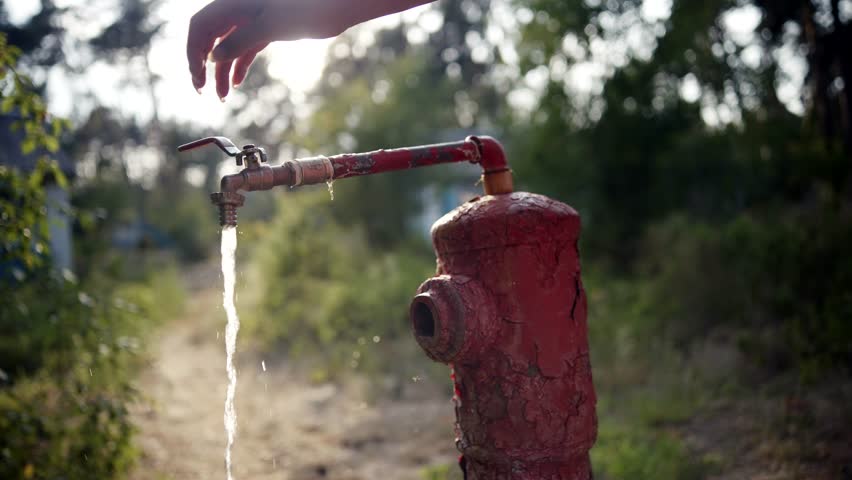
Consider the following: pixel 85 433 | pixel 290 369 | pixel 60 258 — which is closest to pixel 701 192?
pixel 290 369

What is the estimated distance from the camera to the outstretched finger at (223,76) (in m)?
1.69

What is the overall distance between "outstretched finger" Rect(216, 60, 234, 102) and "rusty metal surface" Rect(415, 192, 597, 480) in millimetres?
698

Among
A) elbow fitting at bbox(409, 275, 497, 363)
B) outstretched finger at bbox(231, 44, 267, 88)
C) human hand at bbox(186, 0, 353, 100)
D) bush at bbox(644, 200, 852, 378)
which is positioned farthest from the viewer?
bush at bbox(644, 200, 852, 378)

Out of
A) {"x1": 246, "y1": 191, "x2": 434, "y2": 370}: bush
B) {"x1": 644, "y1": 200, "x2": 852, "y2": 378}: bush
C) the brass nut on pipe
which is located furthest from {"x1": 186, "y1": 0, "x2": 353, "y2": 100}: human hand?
{"x1": 246, "y1": 191, "x2": 434, "y2": 370}: bush

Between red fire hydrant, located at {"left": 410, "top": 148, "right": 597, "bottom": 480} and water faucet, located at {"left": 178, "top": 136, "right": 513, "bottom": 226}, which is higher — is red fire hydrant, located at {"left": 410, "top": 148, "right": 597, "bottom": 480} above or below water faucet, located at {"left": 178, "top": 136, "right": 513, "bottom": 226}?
below

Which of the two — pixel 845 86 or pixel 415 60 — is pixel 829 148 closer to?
pixel 845 86

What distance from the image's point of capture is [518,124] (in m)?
10.5

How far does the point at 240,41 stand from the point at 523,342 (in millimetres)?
959

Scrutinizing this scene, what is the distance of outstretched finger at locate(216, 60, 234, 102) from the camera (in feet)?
5.53

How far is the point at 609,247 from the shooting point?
8.46 meters

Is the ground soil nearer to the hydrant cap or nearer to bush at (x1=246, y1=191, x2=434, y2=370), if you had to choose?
bush at (x1=246, y1=191, x2=434, y2=370)

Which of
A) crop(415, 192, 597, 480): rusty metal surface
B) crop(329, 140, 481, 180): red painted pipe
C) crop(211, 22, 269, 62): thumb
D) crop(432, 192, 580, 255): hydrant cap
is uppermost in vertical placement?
crop(211, 22, 269, 62): thumb

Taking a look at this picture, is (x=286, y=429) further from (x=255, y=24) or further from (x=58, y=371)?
(x=255, y=24)

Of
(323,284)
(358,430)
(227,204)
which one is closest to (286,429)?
(358,430)
